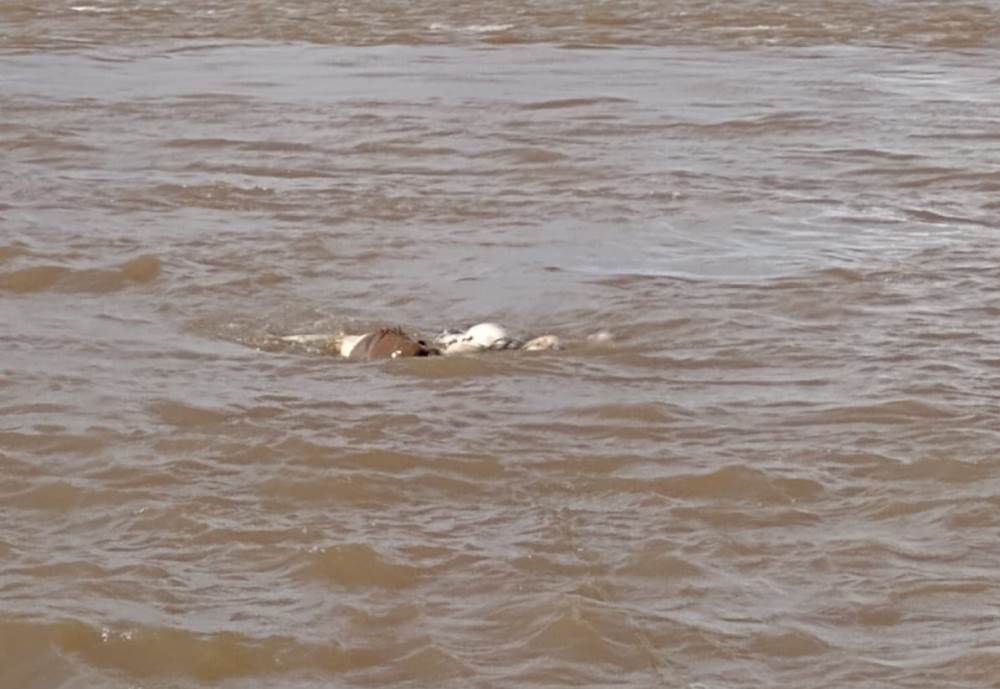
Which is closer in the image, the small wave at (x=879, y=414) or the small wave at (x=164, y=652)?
the small wave at (x=164, y=652)

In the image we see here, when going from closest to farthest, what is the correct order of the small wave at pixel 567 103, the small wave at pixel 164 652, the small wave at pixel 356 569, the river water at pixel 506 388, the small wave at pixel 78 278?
the small wave at pixel 164 652
the river water at pixel 506 388
the small wave at pixel 356 569
the small wave at pixel 78 278
the small wave at pixel 567 103

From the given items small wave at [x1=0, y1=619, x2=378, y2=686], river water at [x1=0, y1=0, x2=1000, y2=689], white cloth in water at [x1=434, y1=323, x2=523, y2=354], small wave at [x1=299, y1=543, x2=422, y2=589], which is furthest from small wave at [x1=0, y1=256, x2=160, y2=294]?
small wave at [x1=0, y1=619, x2=378, y2=686]

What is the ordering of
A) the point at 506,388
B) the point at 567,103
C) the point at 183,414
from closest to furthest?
1. the point at 183,414
2. the point at 506,388
3. the point at 567,103

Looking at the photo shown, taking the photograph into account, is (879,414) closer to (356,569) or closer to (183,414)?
(356,569)

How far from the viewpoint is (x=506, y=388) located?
6.93 meters

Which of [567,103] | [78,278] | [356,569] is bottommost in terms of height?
[567,103]

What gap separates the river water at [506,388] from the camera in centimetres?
499

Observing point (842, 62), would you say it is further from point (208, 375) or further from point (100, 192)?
point (208, 375)

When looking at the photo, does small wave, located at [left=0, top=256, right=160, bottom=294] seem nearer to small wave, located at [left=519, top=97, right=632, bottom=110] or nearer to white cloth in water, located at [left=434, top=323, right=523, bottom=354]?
white cloth in water, located at [left=434, top=323, right=523, bottom=354]

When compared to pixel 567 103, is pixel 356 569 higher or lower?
higher

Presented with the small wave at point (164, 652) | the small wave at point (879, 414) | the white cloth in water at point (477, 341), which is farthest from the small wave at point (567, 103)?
the small wave at point (164, 652)

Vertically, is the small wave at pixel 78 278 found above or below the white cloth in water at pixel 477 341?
below

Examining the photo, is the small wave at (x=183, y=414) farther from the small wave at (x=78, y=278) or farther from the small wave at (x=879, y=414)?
the small wave at (x=879, y=414)

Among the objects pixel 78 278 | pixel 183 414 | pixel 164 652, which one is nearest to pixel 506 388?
pixel 183 414
